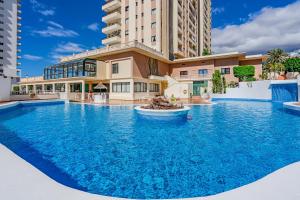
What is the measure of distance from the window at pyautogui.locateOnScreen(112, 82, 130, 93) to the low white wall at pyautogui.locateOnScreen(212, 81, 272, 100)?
15486 mm

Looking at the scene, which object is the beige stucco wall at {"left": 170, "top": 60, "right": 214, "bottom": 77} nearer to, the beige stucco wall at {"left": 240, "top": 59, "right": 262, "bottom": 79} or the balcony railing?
the balcony railing

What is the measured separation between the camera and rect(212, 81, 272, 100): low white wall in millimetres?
26438

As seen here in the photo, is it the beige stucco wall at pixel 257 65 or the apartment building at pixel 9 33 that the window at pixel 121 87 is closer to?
the beige stucco wall at pixel 257 65

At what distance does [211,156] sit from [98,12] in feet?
165

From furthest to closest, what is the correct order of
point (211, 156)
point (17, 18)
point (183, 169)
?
point (17, 18) < point (211, 156) < point (183, 169)

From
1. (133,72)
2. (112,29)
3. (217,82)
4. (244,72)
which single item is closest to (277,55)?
(244,72)

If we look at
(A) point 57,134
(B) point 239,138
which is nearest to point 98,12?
(A) point 57,134

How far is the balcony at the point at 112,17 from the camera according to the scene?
3869 cm

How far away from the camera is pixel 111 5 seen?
40594 millimetres

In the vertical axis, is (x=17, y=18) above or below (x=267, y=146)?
above

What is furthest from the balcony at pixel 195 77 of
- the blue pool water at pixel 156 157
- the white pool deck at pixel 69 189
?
the white pool deck at pixel 69 189

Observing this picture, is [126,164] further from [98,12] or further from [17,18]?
[17,18]

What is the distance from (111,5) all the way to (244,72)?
32.1 meters

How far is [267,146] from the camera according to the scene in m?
6.37
